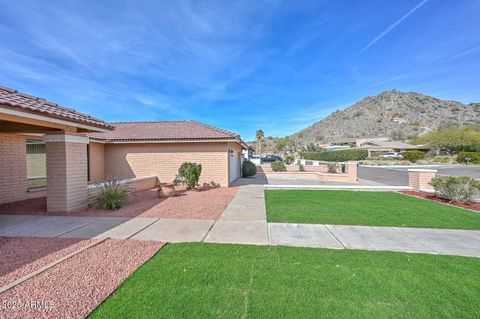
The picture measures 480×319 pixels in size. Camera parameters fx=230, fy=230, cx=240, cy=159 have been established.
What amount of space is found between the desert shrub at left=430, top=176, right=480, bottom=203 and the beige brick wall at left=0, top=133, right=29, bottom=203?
1855 centimetres

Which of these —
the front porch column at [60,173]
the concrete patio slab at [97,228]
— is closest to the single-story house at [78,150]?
the front porch column at [60,173]

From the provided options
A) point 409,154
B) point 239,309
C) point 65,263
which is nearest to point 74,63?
point 65,263

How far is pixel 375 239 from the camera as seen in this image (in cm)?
559

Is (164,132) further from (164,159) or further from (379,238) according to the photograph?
(379,238)

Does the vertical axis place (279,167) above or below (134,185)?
above

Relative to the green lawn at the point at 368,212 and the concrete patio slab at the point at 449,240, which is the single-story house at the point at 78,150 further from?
the concrete patio slab at the point at 449,240

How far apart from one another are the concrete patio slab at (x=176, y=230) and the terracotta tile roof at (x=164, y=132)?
7.86m

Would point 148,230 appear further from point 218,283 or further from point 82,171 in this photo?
point 82,171

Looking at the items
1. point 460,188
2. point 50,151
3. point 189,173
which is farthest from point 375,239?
point 50,151

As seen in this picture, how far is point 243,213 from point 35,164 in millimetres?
10232

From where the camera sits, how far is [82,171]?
28.6 ft

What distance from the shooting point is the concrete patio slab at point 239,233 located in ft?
17.7

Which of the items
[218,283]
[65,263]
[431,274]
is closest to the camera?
[218,283]

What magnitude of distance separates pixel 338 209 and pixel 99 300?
7908mm
